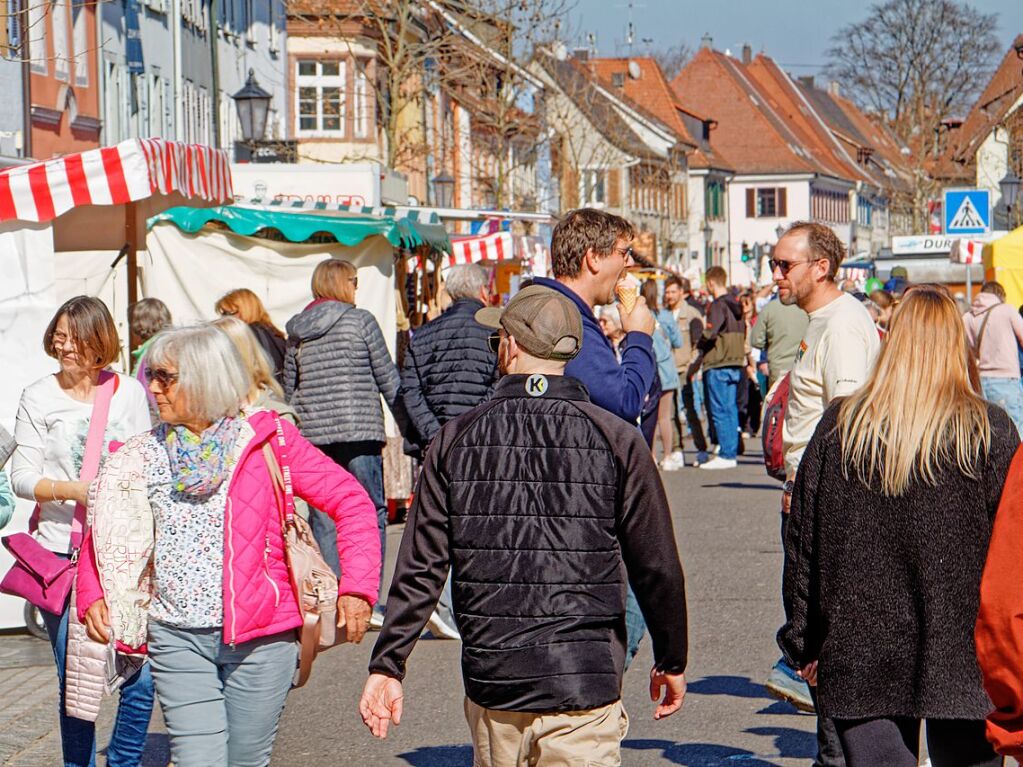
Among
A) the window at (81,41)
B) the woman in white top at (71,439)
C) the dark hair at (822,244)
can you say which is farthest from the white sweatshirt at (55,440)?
the window at (81,41)

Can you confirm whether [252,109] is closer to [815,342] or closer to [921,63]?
[815,342]

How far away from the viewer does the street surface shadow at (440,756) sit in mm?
6781

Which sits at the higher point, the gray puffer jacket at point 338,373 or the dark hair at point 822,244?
the dark hair at point 822,244

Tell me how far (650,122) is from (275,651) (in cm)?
7563

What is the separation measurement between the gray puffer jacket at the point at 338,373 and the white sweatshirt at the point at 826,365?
11.9ft

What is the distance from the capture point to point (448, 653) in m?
9.12

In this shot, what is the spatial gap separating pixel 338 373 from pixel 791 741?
361cm

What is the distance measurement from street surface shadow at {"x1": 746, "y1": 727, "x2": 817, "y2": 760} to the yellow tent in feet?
60.3

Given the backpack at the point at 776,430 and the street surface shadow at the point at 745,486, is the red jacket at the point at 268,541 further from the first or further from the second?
the street surface shadow at the point at 745,486

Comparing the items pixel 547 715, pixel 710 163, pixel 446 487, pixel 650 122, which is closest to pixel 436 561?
pixel 446 487

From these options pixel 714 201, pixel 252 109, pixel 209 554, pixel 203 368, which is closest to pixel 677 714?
pixel 209 554

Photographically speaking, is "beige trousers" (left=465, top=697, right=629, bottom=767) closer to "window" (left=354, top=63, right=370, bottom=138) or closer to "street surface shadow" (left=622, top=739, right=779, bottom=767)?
"street surface shadow" (left=622, top=739, right=779, bottom=767)

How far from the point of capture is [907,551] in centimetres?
444

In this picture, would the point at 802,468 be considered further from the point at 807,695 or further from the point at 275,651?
the point at 807,695
